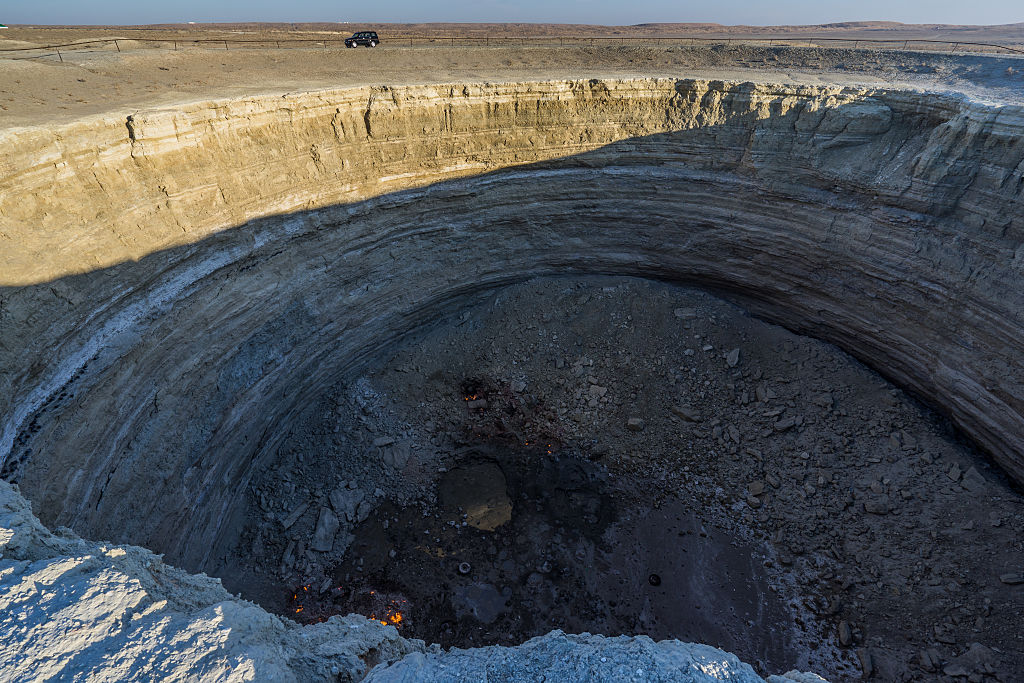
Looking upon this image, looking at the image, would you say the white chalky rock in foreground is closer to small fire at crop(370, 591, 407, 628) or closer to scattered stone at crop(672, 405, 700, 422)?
small fire at crop(370, 591, 407, 628)

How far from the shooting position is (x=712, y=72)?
1373cm

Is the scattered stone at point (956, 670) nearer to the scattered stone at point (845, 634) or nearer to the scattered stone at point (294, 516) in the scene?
the scattered stone at point (845, 634)

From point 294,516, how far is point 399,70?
11684mm

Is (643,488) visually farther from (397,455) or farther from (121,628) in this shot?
(121,628)

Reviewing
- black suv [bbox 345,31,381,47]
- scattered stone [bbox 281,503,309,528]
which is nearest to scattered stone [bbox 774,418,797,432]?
scattered stone [bbox 281,503,309,528]

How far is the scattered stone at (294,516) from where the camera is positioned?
10523mm

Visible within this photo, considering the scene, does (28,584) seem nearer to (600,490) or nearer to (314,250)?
→ (314,250)

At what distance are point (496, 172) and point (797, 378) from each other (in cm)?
891

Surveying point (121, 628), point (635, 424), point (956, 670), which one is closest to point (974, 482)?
point (956, 670)

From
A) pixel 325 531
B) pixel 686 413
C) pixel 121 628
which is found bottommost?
pixel 325 531

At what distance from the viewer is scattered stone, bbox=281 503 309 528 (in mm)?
10523

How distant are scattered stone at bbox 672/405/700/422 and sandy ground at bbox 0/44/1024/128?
8.43 meters

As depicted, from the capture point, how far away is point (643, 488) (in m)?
11.4

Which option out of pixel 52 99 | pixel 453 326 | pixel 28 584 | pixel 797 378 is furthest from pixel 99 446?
pixel 797 378
